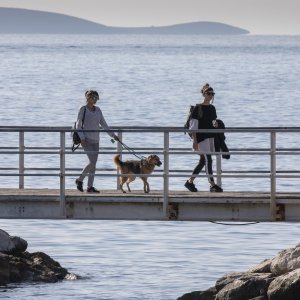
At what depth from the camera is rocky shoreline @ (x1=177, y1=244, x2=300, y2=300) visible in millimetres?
25188

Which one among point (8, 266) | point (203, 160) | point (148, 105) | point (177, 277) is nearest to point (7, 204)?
point (203, 160)

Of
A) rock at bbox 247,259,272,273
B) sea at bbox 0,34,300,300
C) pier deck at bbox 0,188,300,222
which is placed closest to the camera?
pier deck at bbox 0,188,300,222

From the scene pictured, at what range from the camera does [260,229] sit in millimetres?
43125

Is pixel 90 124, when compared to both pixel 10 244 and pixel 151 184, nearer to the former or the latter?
pixel 10 244

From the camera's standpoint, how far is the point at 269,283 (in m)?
26.0

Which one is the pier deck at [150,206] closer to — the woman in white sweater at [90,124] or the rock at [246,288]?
the woman in white sweater at [90,124]

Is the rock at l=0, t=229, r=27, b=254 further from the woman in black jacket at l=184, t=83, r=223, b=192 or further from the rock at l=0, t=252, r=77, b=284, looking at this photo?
the woman in black jacket at l=184, t=83, r=223, b=192

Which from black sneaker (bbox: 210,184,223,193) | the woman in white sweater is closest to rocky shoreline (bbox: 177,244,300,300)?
black sneaker (bbox: 210,184,223,193)

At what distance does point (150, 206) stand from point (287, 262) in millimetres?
2553

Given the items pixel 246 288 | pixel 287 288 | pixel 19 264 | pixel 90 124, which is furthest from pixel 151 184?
pixel 287 288

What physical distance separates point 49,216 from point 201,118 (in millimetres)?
2785

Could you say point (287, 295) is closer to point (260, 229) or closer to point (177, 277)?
point (177, 277)

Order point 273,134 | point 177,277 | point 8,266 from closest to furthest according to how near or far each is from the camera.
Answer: point 273,134 < point 8,266 < point 177,277

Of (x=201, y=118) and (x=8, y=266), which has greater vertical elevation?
(x=201, y=118)
